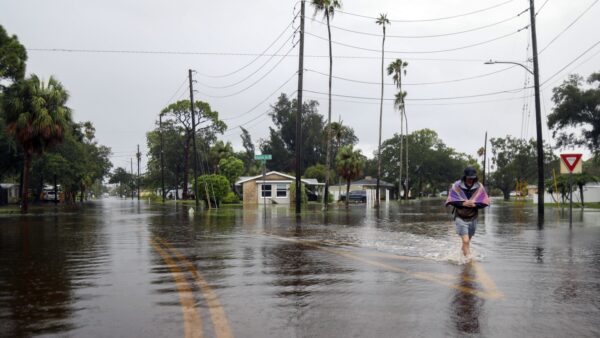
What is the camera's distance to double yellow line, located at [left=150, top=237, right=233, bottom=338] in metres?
5.34

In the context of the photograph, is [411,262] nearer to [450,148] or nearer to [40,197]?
[40,197]

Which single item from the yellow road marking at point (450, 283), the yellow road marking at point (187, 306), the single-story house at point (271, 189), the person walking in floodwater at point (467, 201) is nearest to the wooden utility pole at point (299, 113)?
the yellow road marking at point (450, 283)

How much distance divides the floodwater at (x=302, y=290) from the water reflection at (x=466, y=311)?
2cm

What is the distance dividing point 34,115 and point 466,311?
3470cm

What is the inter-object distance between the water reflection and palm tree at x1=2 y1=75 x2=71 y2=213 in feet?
108

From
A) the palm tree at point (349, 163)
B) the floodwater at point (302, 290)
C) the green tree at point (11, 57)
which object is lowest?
the floodwater at point (302, 290)

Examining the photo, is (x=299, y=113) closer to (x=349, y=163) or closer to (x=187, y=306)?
(x=349, y=163)

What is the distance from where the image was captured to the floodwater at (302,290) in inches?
215

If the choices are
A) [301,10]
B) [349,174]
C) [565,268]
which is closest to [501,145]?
[349,174]

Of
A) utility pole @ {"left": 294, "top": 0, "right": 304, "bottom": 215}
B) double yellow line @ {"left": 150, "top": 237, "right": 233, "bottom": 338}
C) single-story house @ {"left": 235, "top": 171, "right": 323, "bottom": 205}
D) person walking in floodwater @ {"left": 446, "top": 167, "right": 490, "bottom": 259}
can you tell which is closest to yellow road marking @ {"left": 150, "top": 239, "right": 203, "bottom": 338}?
double yellow line @ {"left": 150, "top": 237, "right": 233, "bottom": 338}

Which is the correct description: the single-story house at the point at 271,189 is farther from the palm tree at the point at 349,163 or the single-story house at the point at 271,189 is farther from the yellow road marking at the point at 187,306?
the yellow road marking at the point at 187,306

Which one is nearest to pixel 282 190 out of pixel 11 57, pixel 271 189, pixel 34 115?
pixel 271 189

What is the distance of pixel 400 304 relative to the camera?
6.41 meters

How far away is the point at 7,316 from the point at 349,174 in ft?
164
